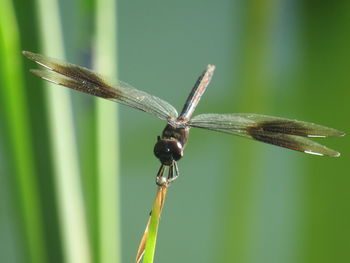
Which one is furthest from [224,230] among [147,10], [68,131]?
[147,10]

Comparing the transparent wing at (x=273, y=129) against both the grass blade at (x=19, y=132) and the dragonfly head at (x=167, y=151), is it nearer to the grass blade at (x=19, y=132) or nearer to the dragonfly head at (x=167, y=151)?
the dragonfly head at (x=167, y=151)

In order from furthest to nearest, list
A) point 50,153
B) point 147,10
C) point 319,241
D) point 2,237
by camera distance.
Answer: point 147,10
point 2,237
point 319,241
point 50,153

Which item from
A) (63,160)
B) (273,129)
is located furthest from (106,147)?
(273,129)

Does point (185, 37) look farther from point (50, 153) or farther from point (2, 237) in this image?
point (50, 153)

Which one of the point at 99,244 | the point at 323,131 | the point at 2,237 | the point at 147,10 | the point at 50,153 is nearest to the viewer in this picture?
the point at 323,131

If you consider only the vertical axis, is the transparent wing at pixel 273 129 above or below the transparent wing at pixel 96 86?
below

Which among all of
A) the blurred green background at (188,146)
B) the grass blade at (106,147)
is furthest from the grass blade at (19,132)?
the grass blade at (106,147)

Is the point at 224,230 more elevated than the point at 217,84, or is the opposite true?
the point at 217,84
